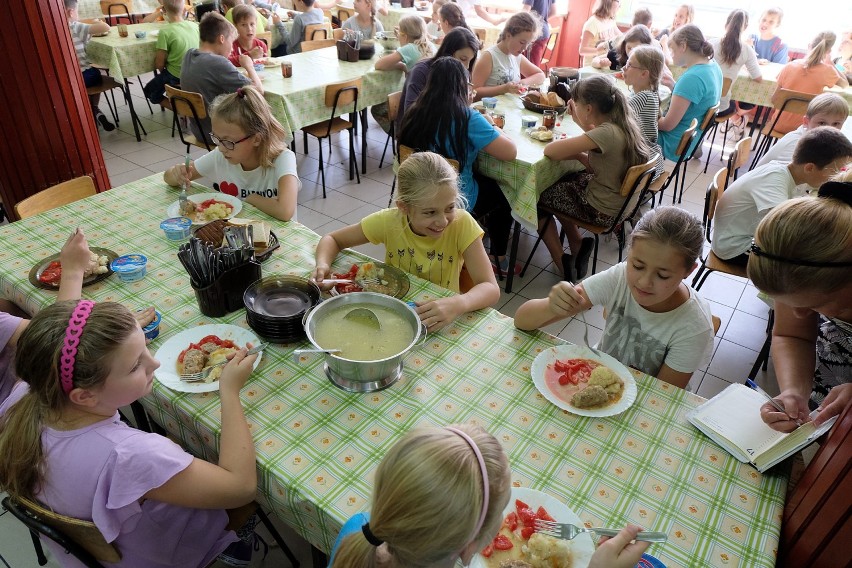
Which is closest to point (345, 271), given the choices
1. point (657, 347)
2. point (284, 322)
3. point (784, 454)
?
point (284, 322)

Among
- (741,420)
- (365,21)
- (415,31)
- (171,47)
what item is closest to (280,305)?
(741,420)

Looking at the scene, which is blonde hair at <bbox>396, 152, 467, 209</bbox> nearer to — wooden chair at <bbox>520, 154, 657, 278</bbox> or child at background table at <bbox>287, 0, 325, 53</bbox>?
wooden chair at <bbox>520, 154, 657, 278</bbox>

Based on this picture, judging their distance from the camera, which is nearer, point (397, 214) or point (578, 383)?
point (578, 383)

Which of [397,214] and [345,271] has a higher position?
[397,214]

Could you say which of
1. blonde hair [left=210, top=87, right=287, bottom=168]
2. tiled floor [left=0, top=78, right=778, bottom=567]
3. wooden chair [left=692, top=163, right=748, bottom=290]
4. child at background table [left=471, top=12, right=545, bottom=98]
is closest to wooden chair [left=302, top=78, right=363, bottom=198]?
tiled floor [left=0, top=78, right=778, bottom=567]

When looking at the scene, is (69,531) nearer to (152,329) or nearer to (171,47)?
(152,329)

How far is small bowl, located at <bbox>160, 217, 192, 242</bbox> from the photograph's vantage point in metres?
2.09

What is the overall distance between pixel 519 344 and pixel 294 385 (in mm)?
699

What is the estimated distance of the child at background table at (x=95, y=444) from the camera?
3.69 feet

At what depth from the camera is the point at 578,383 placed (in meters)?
1.53

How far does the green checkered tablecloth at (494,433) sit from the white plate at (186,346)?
27 mm

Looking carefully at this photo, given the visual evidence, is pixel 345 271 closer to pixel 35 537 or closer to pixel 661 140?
pixel 35 537

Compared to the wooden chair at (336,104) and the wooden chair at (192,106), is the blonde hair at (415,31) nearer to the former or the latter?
the wooden chair at (336,104)

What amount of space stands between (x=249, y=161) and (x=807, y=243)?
2.22 meters
